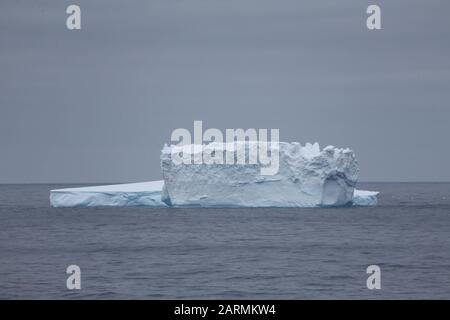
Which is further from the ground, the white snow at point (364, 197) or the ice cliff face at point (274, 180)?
the ice cliff face at point (274, 180)

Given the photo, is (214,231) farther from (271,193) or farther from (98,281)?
(98,281)

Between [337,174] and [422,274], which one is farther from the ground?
[337,174]

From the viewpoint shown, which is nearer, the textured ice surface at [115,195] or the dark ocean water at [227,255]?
the dark ocean water at [227,255]

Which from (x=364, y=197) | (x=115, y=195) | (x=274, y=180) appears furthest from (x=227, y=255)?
(x=364, y=197)

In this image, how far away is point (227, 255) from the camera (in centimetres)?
2339

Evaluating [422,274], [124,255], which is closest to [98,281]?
[124,255]

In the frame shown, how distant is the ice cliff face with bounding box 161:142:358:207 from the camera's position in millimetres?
32812

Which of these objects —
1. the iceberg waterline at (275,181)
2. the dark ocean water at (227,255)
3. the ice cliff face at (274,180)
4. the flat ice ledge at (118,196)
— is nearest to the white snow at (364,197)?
the flat ice ledge at (118,196)

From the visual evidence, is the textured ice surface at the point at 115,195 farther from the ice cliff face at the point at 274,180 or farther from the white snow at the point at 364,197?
the white snow at the point at 364,197

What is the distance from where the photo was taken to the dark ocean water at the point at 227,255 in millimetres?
16844

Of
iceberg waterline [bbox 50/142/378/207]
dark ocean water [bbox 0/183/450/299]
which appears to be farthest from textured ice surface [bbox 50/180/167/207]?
iceberg waterline [bbox 50/142/378/207]

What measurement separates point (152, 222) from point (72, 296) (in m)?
19.6

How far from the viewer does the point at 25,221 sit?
125 ft

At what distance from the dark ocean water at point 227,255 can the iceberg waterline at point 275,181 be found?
102 centimetres
